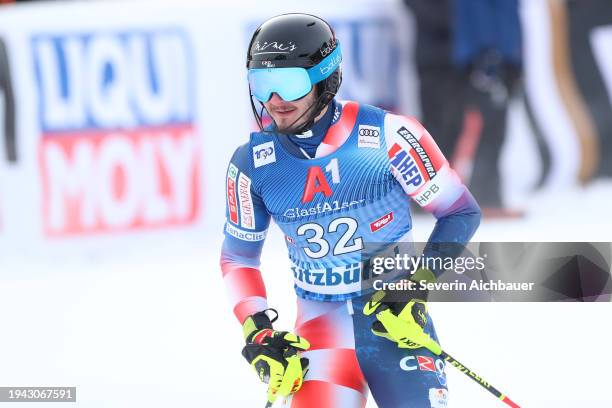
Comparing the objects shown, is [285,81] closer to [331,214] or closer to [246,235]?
[331,214]

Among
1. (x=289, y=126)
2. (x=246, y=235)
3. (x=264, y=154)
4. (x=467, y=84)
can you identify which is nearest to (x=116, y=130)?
(x=467, y=84)

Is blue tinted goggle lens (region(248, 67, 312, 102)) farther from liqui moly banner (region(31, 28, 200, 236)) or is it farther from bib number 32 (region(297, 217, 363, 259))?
liqui moly banner (region(31, 28, 200, 236))

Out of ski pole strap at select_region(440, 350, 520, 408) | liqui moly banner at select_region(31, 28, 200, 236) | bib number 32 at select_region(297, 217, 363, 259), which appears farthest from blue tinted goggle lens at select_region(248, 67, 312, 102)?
liqui moly banner at select_region(31, 28, 200, 236)

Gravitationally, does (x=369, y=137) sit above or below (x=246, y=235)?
above

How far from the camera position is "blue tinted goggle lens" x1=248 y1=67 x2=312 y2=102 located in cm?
412

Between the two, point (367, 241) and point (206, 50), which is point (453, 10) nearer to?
point (206, 50)

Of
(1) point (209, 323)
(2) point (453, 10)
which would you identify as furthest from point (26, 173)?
(2) point (453, 10)

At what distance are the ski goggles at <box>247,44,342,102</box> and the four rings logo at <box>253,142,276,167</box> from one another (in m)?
0.23

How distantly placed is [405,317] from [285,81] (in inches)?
39.3

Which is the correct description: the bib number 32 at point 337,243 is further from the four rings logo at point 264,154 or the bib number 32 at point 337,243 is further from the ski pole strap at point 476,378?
the ski pole strap at point 476,378

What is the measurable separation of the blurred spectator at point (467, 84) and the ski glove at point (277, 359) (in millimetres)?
7175

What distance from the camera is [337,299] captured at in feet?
14.5

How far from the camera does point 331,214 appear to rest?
4266mm

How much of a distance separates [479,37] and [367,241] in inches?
282
